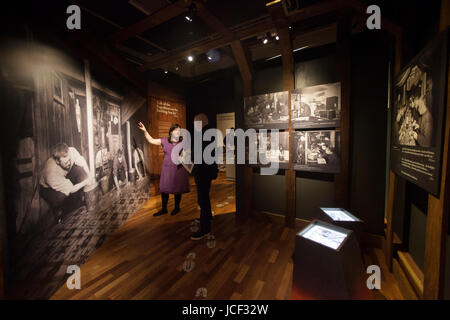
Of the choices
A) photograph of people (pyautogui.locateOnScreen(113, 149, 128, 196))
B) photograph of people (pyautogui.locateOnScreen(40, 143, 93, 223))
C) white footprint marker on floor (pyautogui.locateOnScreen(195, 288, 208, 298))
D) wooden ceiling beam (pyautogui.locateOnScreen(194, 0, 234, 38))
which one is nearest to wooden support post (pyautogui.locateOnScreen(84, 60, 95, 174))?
photograph of people (pyautogui.locateOnScreen(40, 143, 93, 223))

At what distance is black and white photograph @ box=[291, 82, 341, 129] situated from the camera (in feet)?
8.64

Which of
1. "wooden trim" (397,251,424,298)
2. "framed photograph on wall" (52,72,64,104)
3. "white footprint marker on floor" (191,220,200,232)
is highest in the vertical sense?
"framed photograph on wall" (52,72,64,104)

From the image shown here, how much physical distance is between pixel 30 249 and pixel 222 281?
1714 millimetres

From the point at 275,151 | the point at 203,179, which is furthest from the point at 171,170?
the point at 275,151

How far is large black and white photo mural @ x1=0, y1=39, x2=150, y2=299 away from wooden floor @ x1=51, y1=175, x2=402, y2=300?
32cm

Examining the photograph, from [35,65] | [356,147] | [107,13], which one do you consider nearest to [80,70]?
[35,65]

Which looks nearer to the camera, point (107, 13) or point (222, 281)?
point (222, 281)

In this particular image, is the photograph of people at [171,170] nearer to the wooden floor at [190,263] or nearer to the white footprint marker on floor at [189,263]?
the wooden floor at [190,263]

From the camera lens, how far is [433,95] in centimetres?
121

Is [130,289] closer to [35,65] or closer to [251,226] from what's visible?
[251,226]

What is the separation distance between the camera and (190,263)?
2.14m

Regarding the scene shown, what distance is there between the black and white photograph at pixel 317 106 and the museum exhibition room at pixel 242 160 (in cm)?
2

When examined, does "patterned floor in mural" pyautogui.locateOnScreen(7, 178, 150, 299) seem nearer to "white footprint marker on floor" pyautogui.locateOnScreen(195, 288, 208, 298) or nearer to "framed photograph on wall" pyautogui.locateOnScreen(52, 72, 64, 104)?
"framed photograph on wall" pyautogui.locateOnScreen(52, 72, 64, 104)

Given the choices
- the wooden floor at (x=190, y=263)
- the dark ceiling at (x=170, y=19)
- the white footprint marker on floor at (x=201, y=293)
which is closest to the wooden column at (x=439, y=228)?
the wooden floor at (x=190, y=263)
